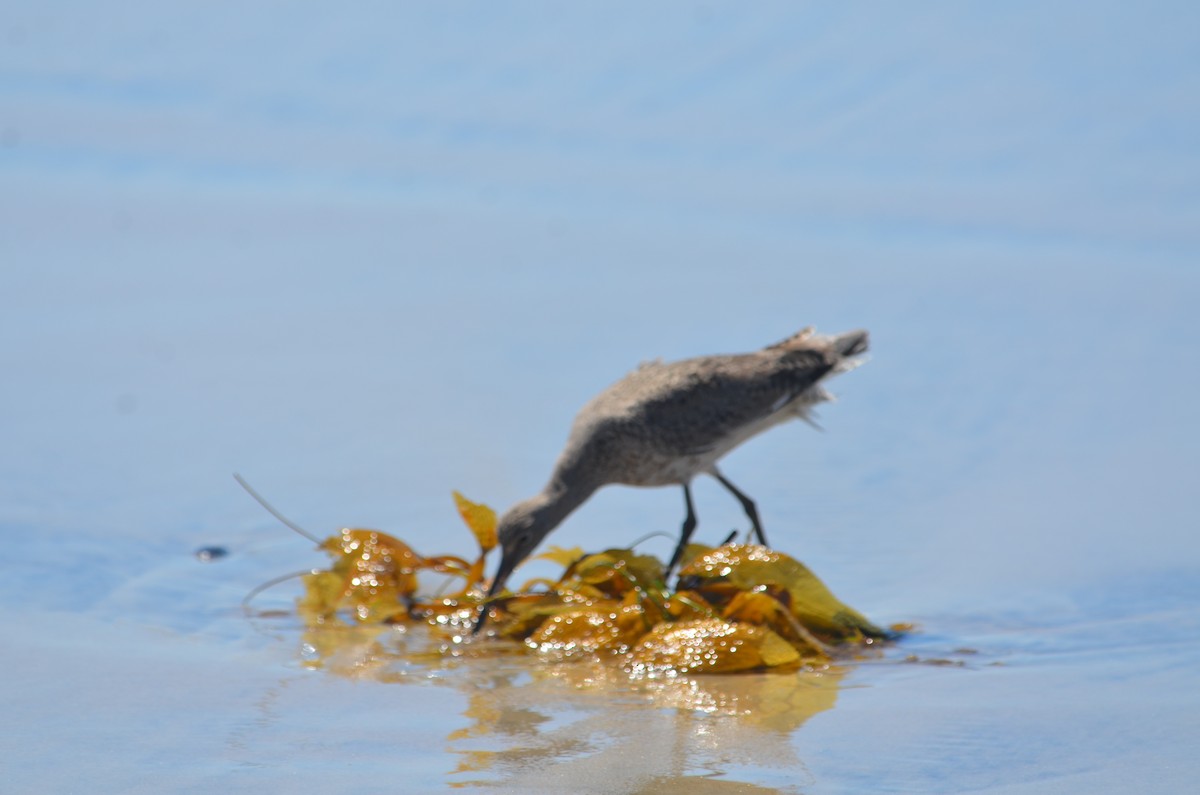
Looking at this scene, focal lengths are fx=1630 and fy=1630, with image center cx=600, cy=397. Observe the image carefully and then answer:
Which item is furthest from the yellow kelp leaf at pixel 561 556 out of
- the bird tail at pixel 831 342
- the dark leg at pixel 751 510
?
the bird tail at pixel 831 342

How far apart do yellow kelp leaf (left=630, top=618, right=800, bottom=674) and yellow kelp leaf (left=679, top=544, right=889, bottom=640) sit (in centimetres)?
30

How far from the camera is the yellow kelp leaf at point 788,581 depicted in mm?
5652

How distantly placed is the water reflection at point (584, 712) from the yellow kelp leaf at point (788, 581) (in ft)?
1.07

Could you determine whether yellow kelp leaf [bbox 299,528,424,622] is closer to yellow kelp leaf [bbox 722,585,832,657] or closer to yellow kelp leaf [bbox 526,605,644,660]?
yellow kelp leaf [bbox 526,605,644,660]

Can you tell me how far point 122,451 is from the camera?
760cm

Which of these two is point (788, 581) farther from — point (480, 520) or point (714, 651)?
point (480, 520)

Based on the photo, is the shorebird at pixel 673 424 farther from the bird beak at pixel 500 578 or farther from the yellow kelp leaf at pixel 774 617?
the yellow kelp leaf at pixel 774 617

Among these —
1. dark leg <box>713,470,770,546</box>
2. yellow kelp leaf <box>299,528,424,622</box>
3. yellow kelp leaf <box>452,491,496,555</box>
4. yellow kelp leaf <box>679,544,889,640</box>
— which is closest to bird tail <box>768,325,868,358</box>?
dark leg <box>713,470,770,546</box>

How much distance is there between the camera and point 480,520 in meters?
6.18

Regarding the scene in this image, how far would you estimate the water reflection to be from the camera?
4027mm

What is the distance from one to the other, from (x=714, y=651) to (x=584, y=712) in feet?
2.46

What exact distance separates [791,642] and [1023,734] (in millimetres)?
1183

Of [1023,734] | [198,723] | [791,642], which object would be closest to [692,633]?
[791,642]

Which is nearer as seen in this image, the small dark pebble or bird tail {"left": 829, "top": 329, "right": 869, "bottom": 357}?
the small dark pebble
